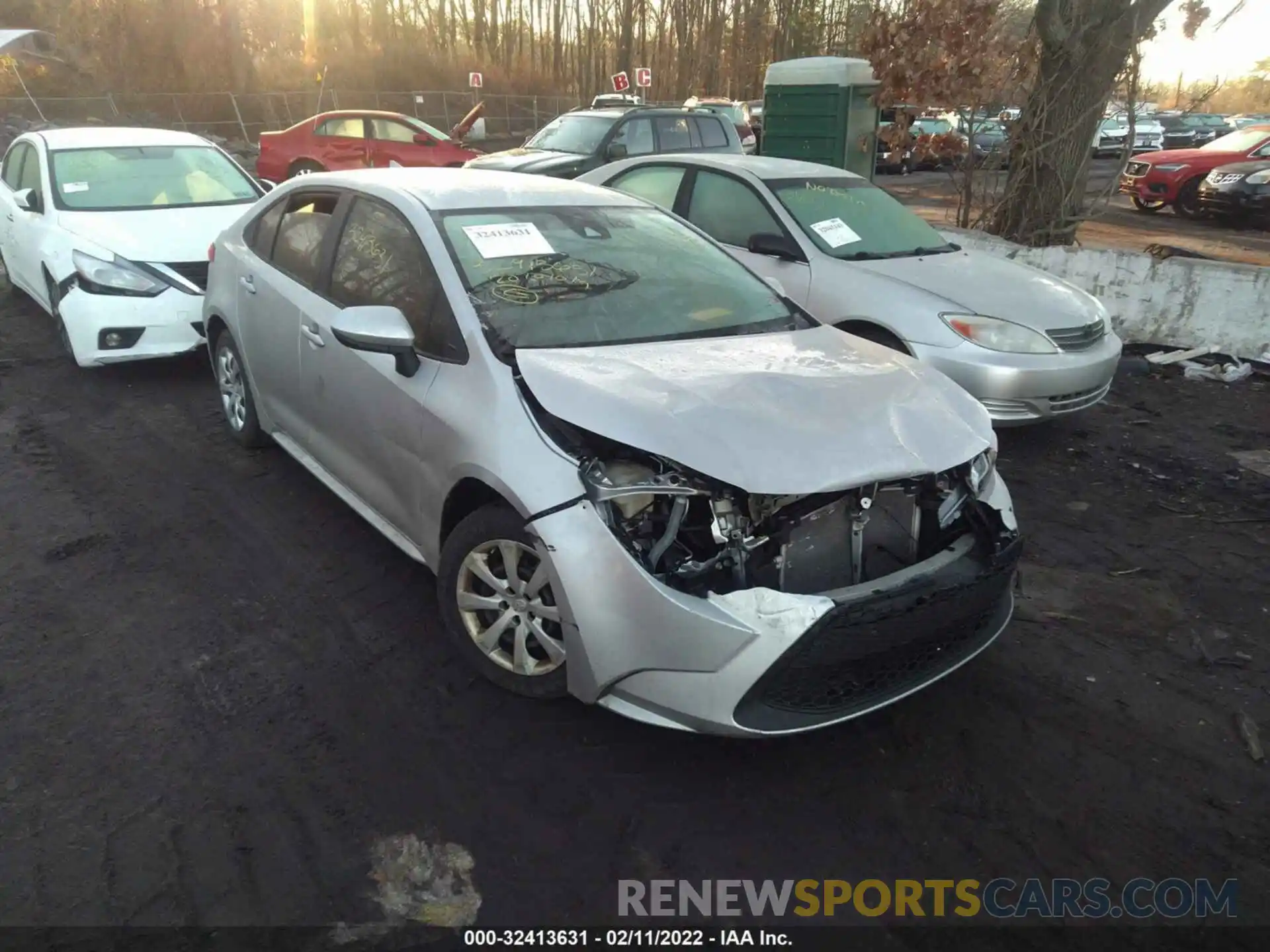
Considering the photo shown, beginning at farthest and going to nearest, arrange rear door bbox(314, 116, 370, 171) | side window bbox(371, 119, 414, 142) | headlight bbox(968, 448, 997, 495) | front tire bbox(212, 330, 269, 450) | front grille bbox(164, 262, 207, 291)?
side window bbox(371, 119, 414, 142)
rear door bbox(314, 116, 370, 171)
front grille bbox(164, 262, 207, 291)
front tire bbox(212, 330, 269, 450)
headlight bbox(968, 448, 997, 495)

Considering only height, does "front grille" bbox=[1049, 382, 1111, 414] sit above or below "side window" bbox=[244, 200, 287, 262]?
below

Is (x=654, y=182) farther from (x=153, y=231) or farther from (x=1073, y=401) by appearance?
(x=153, y=231)

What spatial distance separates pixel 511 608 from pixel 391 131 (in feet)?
48.0

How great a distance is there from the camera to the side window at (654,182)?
6.71 m

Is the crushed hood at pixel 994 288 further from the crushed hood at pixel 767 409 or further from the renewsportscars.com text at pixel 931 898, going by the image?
the renewsportscars.com text at pixel 931 898

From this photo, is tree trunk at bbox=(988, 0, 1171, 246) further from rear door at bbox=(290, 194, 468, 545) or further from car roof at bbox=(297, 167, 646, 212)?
rear door at bbox=(290, 194, 468, 545)

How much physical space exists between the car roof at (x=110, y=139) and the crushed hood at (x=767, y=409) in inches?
242

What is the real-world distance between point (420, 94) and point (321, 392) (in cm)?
3069

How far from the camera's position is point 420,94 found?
31312 millimetres

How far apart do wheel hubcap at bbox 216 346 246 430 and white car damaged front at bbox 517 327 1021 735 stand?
2.64 meters

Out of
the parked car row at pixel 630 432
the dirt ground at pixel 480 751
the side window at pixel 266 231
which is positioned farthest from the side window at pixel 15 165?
the dirt ground at pixel 480 751

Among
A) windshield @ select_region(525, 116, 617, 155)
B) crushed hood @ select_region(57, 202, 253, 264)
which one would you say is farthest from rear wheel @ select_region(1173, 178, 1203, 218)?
crushed hood @ select_region(57, 202, 253, 264)

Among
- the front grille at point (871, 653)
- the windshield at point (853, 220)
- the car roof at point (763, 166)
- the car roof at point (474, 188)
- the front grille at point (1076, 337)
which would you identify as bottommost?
the front grille at point (871, 653)

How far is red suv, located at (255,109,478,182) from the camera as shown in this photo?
590 inches
